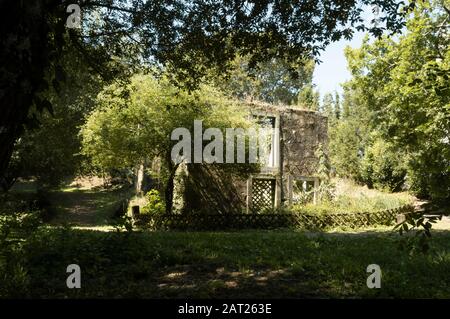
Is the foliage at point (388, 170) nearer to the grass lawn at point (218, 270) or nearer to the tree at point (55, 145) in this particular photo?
the tree at point (55, 145)

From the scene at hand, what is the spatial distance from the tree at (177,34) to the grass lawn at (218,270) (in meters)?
2.55

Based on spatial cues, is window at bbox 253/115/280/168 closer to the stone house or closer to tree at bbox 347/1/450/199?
the stone house

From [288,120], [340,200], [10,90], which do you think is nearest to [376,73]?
[288,120]

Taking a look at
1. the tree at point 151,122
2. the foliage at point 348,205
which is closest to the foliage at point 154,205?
the tree at point 151,122

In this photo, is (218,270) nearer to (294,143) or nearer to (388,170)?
(294,143)

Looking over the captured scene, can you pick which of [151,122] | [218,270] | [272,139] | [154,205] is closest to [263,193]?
[272,139]

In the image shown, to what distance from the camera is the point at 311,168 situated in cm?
2102

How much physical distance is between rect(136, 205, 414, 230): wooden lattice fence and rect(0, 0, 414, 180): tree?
7.04 meters

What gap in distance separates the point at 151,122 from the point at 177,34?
23.0 ft

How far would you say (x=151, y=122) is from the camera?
1494 centimetres

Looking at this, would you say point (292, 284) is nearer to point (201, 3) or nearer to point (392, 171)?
point (201, 3)

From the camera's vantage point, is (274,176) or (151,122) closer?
(151,122)

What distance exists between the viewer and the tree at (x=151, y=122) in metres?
14.8
